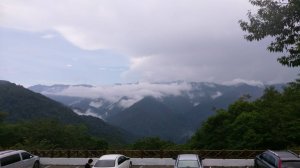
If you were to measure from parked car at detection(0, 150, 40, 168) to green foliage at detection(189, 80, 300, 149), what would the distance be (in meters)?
33.4

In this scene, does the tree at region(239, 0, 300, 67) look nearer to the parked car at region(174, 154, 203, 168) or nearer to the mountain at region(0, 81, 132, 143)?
the parked car at region(174, 154, 203, 168)

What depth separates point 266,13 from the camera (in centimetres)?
1445

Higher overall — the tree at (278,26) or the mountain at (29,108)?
the mountain at (29,108)

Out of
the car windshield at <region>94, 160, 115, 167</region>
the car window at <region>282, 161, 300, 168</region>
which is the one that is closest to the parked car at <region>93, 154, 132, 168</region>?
the car windshield at <region>94, 160, 115, 167</region>

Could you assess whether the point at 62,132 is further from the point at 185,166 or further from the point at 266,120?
the point at 185,166

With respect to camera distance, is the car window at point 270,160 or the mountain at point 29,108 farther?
the mountain at point 29,108

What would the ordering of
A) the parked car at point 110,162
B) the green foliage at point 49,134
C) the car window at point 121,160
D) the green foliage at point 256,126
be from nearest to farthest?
the parked car at point 110,162 → the car window at point 121,160 → the green foliage at point 256,126 → the green foliage at point 49,134

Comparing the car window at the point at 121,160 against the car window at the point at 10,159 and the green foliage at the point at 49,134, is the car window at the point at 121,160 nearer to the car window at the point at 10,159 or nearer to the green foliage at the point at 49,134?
the car window at the point at 10,159

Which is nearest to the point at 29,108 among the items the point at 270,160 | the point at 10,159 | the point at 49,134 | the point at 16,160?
the point at 49,134

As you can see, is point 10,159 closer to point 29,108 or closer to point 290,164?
point 290,164

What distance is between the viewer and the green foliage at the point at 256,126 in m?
58.5

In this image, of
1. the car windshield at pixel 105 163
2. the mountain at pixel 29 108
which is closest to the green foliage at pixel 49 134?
the car windshield at pixel 105 163

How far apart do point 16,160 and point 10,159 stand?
0.68m

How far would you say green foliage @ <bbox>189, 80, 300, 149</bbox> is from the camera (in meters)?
58.5
